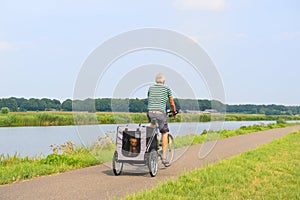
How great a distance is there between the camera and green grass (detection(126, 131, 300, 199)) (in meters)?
6.05

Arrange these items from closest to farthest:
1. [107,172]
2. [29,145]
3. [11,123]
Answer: [107,172] → [29,145] → [11,123]

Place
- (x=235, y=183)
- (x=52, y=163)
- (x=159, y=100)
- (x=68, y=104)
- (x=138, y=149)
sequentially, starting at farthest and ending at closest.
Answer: (x=68, y=104), (x=52, y=163), (x=159, y=100), (x=138, y=149), (x=235, y=183)

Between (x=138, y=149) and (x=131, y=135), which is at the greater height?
(x=131, y=135)

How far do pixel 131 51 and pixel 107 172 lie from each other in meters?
3.55

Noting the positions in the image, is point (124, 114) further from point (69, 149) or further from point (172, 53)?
point (69, 149)

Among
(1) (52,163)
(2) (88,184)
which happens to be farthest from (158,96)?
(1) (52,163)

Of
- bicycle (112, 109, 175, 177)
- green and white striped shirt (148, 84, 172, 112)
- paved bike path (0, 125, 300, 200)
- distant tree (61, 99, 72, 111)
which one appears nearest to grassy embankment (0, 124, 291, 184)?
paved bike path (0, 125, 300, 200)

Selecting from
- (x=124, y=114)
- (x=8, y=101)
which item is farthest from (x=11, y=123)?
(x=124, y=114)

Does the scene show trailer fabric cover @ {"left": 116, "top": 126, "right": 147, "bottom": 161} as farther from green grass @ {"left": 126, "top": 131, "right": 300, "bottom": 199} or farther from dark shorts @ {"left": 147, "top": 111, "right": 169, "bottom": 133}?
green grass @ {"left": 126, "top": 131, "right": 300, "bottom": 199}

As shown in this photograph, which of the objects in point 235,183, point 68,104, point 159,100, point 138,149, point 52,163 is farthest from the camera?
point 68,104

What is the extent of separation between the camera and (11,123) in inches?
1367

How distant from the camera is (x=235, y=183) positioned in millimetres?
7078

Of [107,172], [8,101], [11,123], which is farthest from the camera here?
[8,101]

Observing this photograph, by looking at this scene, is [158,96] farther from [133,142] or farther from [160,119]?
[133,142]
